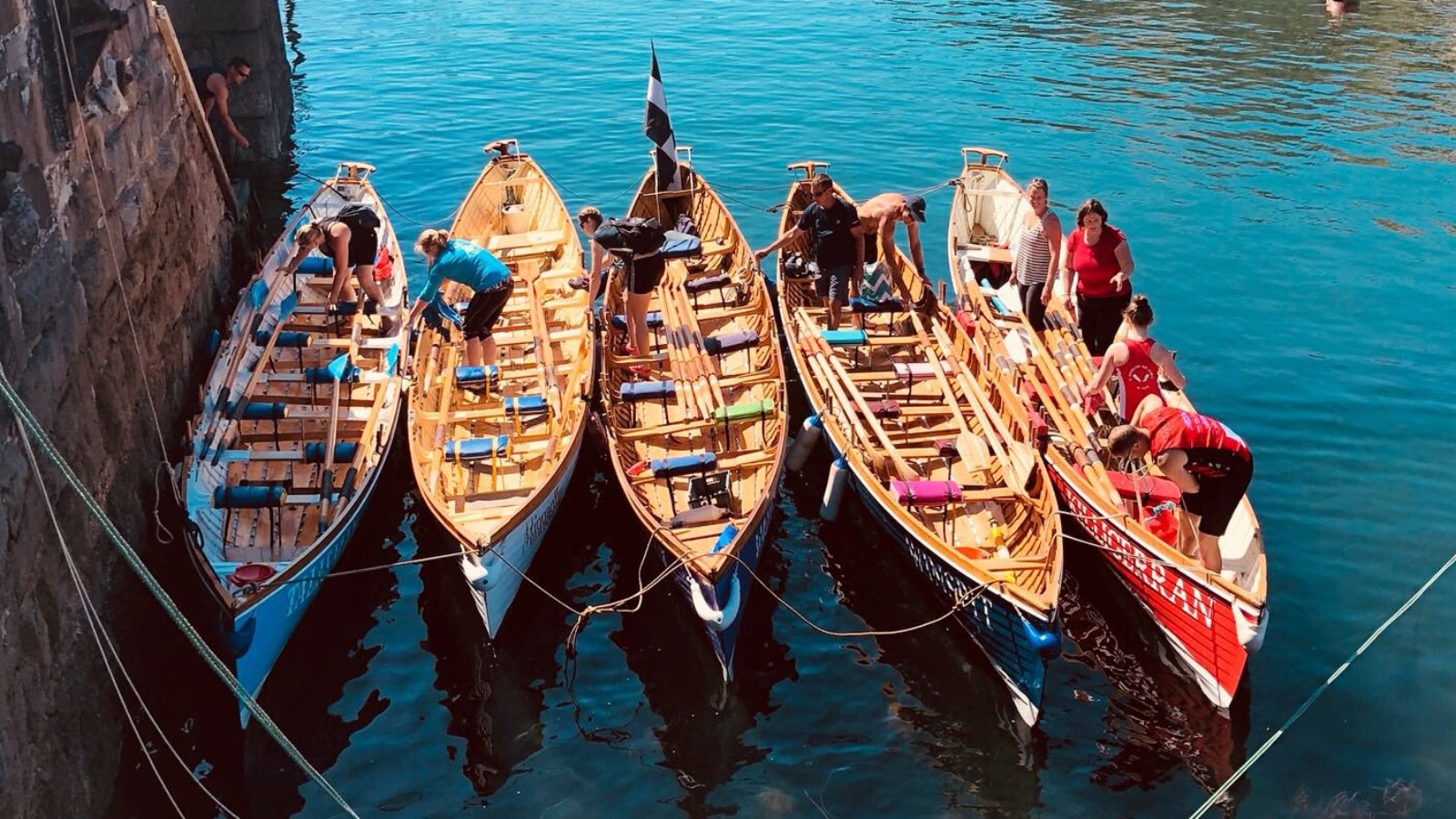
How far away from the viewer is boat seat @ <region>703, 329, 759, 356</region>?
14766mm

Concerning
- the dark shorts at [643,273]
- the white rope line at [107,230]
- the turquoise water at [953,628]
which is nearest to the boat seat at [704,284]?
the dark shorts at [643,273]

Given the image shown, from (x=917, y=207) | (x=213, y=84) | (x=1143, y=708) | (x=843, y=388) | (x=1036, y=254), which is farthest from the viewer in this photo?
(x=213, y=84)

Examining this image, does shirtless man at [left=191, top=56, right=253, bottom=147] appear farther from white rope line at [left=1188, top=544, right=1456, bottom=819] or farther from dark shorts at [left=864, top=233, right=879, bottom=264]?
white rope line at [left=1188, top=544, right=1456, bottom=819]

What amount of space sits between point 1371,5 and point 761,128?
2253 centimetres

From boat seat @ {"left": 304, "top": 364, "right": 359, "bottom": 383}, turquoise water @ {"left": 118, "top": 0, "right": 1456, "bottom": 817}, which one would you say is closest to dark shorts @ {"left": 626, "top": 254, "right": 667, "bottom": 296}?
turquoise water @ {"left": 118, "top": 0, "right": 1456, "bottom": 817}

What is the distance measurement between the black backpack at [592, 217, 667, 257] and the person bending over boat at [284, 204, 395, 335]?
3.22 m

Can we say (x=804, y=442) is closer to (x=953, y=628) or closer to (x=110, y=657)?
(x=953, y=628)

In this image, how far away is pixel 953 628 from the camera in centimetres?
1167

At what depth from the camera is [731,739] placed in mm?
10508

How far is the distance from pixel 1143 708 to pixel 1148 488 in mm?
2243

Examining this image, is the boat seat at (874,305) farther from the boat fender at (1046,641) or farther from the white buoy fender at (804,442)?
the boat fender at (1046,641)

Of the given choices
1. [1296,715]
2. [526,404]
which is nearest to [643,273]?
[526,404]

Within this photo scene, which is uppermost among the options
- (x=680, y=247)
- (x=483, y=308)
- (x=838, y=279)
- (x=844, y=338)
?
(x=680, y=247)

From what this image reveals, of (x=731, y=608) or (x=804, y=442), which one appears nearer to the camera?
(x=731, y=608)
